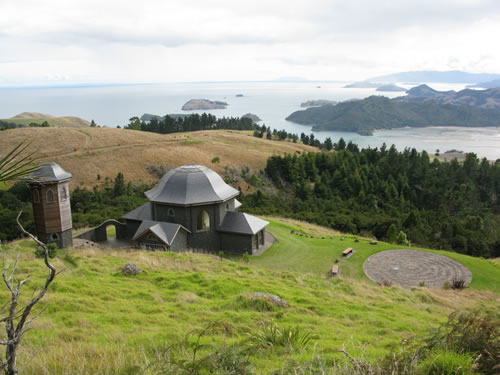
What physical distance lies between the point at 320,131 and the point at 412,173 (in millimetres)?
129846

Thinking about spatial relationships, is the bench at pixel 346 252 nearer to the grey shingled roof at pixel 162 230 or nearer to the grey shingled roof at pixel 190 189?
the grey shingled roof at pixel 190 189

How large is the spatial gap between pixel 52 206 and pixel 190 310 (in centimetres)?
1495

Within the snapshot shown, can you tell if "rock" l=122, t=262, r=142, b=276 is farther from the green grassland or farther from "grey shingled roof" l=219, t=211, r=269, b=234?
"grey shingled roof" l=219, t=211, r=269, b=234

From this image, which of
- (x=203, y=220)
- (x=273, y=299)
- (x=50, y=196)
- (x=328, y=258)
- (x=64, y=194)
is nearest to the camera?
(x=273, y=299)

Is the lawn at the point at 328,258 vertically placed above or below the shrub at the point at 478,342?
below

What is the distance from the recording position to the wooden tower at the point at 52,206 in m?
21.0

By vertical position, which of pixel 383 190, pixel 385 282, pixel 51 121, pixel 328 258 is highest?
pixel 51 121

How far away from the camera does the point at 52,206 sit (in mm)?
21406

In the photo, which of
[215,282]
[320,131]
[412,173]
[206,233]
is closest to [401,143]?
[320,131]

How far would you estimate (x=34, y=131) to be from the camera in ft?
215

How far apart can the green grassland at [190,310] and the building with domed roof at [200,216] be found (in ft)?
16.3

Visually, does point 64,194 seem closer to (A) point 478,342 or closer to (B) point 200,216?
(B) point 200,216

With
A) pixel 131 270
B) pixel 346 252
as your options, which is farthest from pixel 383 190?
pixel 131 270

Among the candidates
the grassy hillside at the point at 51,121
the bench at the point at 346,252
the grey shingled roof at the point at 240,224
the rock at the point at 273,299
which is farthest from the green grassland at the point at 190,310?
the grassy hillside at the point at 51,121
